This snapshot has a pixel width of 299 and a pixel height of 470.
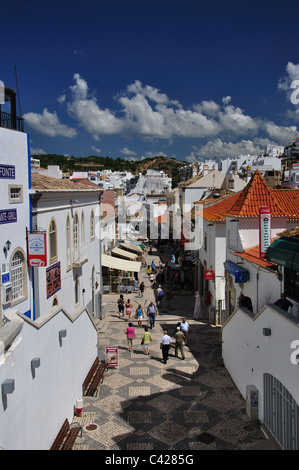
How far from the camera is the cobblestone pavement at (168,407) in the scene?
1034 centimetres

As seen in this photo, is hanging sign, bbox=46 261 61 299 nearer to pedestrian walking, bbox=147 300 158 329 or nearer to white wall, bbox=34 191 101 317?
white wall, bbox=34 191 101 317

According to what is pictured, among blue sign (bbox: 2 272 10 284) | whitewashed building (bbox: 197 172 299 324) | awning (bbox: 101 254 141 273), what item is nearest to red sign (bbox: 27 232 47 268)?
blue sign (bbox: 2 272 10 284)

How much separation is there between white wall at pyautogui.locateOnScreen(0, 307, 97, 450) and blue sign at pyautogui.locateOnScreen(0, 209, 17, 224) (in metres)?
3.29

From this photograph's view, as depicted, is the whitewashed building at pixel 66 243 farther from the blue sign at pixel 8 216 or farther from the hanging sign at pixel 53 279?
the blue sign at pixel 8 216

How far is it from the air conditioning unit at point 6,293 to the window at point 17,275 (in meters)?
0.54

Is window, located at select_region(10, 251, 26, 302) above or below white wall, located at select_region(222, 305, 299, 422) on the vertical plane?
above

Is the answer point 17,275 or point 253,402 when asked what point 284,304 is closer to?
point 253,402

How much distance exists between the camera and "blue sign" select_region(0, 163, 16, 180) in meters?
11.7

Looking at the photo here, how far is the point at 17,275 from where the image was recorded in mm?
12742

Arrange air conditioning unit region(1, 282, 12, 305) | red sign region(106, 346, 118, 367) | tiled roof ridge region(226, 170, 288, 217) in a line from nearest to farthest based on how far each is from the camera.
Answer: air conditioning unit region(1, 282, 12, 305) → red sign region(106, 346, 118, 367) → tiled roof ridge region(226, 170, 288, 217)

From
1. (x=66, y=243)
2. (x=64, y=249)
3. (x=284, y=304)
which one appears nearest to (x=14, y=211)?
(x=64, y=249)

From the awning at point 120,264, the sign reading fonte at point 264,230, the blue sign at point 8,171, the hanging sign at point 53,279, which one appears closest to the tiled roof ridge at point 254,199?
the sign reading fonte at point 264,230

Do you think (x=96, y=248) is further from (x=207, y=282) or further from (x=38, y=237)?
(x=38, y=237)

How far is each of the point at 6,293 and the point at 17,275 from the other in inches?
47.6
